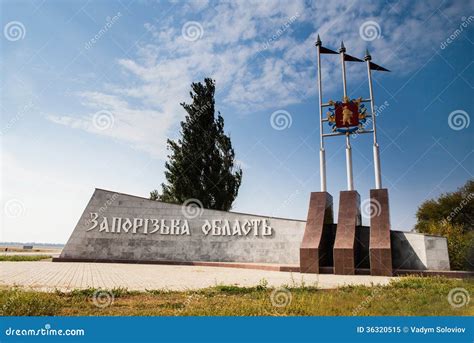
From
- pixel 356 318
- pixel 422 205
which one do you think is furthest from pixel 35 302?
pixel 422 205

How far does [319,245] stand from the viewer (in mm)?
13469

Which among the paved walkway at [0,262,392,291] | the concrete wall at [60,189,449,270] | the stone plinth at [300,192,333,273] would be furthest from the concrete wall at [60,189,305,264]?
the paved walkway at [0,262,392,291]

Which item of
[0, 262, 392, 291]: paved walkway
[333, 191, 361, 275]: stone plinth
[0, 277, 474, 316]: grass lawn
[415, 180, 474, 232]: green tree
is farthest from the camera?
[415, 180, 474, 232]: green tree

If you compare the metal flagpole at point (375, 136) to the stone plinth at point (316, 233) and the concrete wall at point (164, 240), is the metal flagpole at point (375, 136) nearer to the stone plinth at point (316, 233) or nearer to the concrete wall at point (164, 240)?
the stone plinth at point (316, 233)

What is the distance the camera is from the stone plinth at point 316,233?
13.2 m

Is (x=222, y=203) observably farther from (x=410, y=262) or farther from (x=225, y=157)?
(x=410, y=262)

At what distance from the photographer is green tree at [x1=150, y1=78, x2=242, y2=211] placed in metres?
27.1

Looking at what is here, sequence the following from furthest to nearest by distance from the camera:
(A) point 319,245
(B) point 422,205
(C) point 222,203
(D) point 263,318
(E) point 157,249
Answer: (B) point 422,205
(C) point 222,203
(E) point 157,249
(A) point 319,245
(D) point 263,318

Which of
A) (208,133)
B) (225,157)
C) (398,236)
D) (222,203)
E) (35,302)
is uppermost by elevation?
(208,133)

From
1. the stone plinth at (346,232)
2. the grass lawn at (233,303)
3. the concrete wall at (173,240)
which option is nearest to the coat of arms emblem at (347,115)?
the stone plinth at (346,232)

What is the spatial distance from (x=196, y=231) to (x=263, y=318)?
1349 centimetres

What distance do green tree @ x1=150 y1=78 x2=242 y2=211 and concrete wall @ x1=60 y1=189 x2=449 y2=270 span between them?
8214 millimetres

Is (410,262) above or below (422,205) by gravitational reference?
below

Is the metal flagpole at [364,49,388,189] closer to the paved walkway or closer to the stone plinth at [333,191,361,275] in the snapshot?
the stone plinth at [333,191,361,275]
